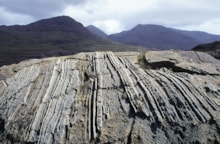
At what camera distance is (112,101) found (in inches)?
530

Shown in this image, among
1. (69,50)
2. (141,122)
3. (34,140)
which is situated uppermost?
(141,122)

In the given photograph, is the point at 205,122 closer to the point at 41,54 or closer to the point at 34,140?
the point at 34,140

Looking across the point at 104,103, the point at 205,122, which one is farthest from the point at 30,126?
the point at 205,122

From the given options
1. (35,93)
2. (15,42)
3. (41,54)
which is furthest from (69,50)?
(35,93)

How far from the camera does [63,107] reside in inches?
531

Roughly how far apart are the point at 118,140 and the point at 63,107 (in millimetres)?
3192

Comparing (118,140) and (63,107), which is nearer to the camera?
(118,140)

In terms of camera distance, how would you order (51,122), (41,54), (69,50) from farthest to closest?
(69,50), (41,54), (51,122)

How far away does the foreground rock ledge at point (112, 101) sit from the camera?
39.1ft

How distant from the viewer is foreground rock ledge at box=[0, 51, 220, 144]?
39.1ft

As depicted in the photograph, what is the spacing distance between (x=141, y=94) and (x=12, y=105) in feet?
20.2

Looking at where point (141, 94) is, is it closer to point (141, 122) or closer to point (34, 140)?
point (141, 122)

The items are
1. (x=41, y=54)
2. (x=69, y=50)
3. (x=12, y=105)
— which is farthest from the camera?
(x=69, y=50)

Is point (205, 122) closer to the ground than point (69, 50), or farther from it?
farther from it
